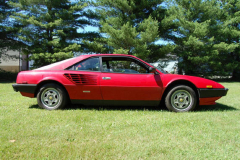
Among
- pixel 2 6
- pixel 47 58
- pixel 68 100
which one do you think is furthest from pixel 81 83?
pixel 2 6

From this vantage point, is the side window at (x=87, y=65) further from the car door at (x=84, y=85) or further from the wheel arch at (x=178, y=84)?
the wheel arch at (x=178, y=84)

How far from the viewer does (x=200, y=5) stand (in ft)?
56.6

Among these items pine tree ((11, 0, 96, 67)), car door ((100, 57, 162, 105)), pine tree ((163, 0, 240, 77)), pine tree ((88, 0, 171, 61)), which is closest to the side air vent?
car door ((100, 57, 162, 105))

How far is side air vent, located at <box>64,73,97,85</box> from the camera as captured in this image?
4.04 metres

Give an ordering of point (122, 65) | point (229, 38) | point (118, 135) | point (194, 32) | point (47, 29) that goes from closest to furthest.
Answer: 1. point (118, 135)
2. point (122, 65)
3. point (47, 29)
4. point (194, 32)
5. point (229, 38)

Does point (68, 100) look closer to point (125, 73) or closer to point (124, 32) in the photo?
point (125, 73)

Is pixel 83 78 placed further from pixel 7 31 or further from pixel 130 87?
pixel 7 31

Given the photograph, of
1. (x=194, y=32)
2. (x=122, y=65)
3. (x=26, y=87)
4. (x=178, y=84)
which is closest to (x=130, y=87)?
(x=122, y=65)

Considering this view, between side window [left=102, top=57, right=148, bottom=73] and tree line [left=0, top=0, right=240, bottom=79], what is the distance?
9.60 metres

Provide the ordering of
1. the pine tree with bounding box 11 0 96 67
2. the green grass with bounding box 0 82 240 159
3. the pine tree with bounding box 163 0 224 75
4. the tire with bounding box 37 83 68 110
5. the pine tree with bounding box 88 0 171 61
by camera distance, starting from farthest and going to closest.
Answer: the pine tree with bounding box 163 0 224 75 → the pine tree with bounding box 11 0 96 67 → the pine tree with bounding box 88 0 171 61 → the tire with bounding box 37 83 68 110 → the green grass with bounding box 0 82 240 159

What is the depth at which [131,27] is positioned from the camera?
1430 cm

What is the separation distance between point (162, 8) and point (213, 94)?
50.7 feet

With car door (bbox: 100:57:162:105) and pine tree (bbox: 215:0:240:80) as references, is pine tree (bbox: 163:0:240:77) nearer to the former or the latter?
pine tree (bbox: 215:0:240:80)

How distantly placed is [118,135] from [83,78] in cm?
186
